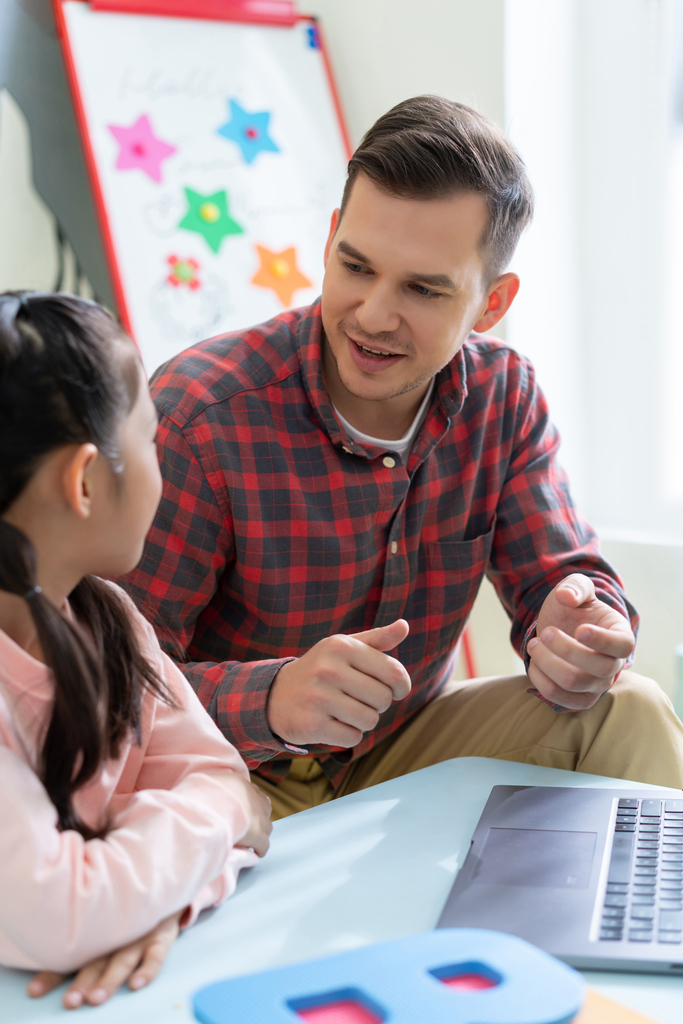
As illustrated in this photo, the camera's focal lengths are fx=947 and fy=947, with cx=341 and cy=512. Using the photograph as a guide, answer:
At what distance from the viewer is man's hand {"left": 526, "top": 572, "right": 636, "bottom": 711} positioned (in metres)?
0.93

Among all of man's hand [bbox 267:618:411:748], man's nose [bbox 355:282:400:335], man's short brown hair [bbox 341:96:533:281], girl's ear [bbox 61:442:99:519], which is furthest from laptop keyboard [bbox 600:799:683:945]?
man's short brown hair [bbox 341:96:533:281]

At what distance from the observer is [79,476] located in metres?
0.63

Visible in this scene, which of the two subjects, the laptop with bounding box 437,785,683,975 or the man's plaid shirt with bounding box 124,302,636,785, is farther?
the man's plaid shirt with bounding box 124,302,636,785

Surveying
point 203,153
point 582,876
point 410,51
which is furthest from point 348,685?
point 410,51

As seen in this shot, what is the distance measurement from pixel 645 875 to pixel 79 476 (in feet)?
1.60

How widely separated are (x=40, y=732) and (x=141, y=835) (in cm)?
10

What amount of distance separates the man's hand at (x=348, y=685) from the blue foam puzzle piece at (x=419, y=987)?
25 cm

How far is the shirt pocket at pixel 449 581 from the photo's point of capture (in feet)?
3.86

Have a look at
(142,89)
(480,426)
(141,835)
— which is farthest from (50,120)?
(141,835)

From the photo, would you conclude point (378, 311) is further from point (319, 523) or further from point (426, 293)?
point (319, 523)

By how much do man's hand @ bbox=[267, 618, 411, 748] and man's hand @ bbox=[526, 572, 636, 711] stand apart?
8.3 inches

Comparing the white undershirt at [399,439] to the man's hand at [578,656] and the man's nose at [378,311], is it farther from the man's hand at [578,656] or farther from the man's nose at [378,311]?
the man's hand at [578,656]

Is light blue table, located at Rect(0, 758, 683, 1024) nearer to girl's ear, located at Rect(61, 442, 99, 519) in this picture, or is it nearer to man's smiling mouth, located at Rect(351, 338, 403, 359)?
girl's ear, located at Rect(61, 442, 99, 519)


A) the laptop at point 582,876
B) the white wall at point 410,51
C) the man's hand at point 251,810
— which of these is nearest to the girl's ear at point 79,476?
the man's hand at point 251,810
